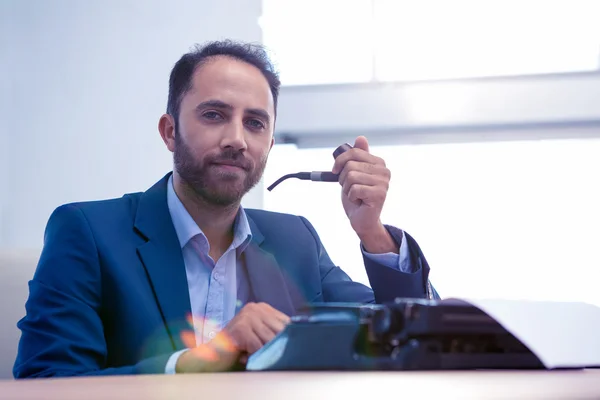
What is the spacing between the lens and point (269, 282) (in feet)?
5.08

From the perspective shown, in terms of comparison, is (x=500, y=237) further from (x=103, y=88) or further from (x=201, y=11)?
(x=103, y=88)

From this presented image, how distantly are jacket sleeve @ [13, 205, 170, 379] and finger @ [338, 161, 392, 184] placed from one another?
1.84 feet

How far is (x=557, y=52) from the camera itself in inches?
94.7

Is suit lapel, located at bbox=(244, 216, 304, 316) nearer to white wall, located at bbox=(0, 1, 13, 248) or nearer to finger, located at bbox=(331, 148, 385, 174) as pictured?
finger, located at bbox=(331, 148, 385, 174)

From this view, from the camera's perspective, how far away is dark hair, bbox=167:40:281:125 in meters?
1.71

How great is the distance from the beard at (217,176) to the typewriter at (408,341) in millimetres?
946

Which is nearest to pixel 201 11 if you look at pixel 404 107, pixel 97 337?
pixel 404 107

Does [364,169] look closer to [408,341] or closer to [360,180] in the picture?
[360,180]

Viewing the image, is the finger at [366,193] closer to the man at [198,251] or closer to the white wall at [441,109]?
the man at [198,251]

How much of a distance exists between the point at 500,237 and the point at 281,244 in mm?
1020

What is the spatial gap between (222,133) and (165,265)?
0.38 meters

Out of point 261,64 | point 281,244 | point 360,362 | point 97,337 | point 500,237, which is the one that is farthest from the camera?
point 500,237

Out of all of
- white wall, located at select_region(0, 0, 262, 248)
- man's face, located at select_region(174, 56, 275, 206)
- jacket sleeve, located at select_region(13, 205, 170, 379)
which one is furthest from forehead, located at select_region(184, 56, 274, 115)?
white wall, located at select_region(0, 0, 262, 248)

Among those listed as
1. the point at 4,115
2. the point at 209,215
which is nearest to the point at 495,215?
the point at 209,215
